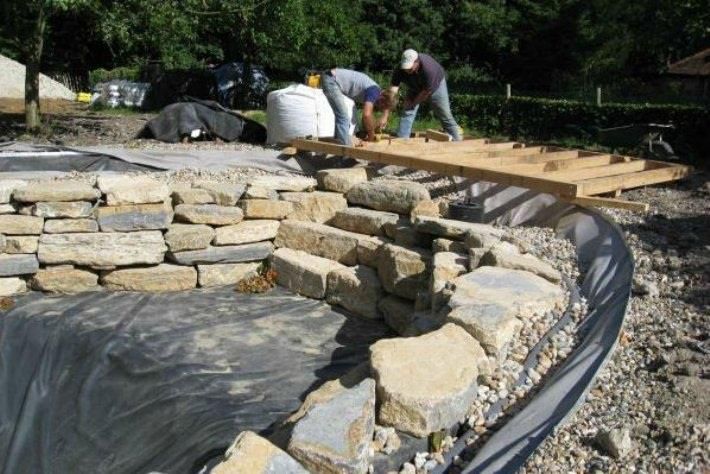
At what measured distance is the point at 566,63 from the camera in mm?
21938

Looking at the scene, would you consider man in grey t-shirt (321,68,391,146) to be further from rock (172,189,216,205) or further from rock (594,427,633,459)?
rock (594,427,633,459)

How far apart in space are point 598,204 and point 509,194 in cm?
95

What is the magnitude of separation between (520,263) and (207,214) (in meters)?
2.91

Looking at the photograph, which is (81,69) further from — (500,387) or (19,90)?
(500,387)

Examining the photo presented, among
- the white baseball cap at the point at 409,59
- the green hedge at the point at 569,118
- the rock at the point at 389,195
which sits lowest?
the rock at the point at 389,195

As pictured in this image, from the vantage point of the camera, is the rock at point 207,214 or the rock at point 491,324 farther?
the rock at point 207,214

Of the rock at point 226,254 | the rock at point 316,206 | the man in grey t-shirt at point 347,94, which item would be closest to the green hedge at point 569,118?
the man in grey t-shirt at point 347,94

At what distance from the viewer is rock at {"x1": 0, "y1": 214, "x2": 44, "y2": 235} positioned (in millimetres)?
5590

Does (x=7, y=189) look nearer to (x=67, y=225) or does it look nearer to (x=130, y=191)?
(x=67, y=225)

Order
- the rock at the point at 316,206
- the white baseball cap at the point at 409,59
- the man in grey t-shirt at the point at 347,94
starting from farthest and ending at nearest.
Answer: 1. the man in grey t-shirt at the point at 347,94
2. the white baseball cap at the point at 409,59
3. the rock at the point at 316,206

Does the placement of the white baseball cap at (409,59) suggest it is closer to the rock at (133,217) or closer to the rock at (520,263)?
the rock at (133,217)

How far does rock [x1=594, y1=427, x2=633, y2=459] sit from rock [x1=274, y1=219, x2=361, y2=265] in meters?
3.55

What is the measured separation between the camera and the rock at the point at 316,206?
6.46 m

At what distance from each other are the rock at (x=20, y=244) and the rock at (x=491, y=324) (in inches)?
148
